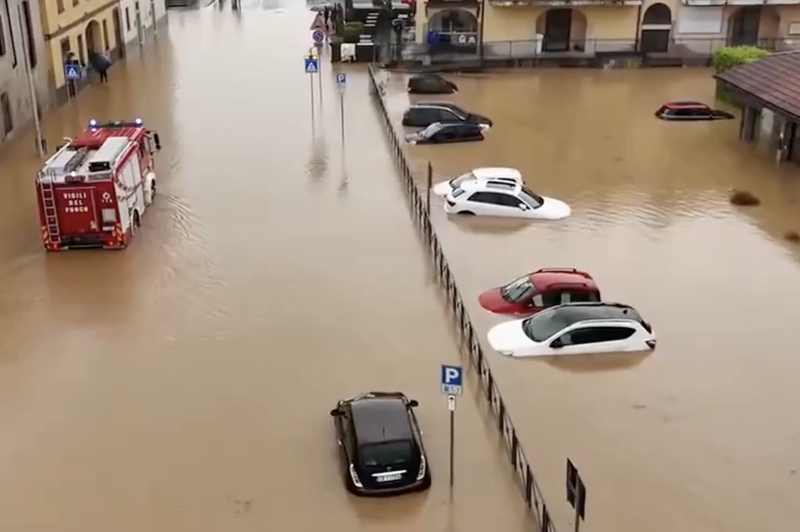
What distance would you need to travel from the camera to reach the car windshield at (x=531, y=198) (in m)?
29.3

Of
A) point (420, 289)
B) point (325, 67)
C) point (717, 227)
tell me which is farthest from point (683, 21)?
point (420, 289)

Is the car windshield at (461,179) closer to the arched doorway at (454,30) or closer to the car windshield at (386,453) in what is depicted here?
the car windshield at (386,453)

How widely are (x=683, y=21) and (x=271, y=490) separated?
4394 cm

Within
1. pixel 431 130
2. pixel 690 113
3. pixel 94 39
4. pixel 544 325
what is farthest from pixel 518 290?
pixel 94 39

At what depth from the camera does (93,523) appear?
628 inches

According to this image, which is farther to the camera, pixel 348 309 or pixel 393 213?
pixel 393 213

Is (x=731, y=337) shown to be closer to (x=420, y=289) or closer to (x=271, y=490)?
(x=420, y=289)

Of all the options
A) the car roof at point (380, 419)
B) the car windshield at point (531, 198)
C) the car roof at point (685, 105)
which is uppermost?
the car roof at point (685, 105)

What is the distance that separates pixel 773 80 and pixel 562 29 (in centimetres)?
1943

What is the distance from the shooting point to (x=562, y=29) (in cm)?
5422

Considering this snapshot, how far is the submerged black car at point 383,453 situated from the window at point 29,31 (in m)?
29.9

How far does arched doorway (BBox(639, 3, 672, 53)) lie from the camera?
174 feet

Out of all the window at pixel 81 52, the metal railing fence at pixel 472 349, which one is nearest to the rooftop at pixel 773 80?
the metal railing fence at pixel 472 349

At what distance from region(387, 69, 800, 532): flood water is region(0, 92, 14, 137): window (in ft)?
52.1
